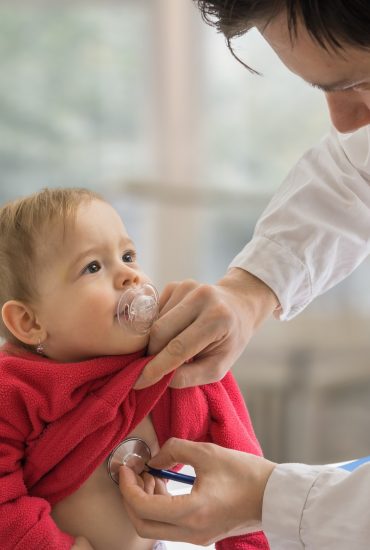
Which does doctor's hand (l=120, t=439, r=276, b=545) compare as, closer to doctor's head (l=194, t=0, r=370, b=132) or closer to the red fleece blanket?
the red fleece blanket

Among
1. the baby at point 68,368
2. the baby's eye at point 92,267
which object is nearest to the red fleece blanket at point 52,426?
the baby at point 68,368

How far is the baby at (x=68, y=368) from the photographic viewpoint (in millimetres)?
1093

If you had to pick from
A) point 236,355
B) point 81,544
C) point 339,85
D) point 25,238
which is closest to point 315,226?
point 236,355

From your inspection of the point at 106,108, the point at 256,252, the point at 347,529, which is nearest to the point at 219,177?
the point at 106,108

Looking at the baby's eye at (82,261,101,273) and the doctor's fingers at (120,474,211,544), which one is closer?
the doctor's fingers at (120,474,211,544)

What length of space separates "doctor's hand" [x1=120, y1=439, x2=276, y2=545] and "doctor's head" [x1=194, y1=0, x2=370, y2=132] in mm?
463

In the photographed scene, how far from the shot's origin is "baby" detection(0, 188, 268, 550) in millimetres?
1093

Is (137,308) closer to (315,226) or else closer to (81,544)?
(81,544)

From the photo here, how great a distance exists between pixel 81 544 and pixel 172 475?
14cm

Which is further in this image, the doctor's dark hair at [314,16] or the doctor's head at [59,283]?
the doctor's head at [59,283]

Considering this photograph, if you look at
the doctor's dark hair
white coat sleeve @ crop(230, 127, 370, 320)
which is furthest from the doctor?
white coat sleeve @ crop(230, 127, 370, 320)

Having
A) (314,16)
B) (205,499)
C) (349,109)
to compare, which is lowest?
(205,499)

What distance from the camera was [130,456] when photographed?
1151 millimetres

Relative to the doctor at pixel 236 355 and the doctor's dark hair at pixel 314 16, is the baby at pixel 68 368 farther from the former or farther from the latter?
the doctor's dark hair at pixel 314 16
